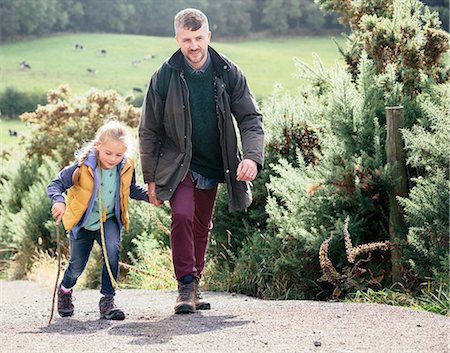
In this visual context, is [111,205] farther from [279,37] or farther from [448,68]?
[279,37]

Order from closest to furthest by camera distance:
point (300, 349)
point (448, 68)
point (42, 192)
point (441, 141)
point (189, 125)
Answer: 1. point (300, 349)
2. point (189, 125)
3. point (441, 141)
4. point (448, 68)
5. point (42, 192)

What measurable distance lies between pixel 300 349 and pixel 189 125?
87.0 inches

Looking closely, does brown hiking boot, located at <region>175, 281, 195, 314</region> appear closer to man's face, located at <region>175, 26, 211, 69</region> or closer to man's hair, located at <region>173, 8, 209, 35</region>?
man's face, located at <region>175, 26, 211, 69</region>

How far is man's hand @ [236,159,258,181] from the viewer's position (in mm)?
6891

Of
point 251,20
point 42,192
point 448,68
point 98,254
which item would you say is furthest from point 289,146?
point 251,20

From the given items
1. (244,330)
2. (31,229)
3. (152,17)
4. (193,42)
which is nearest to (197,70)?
(193,42)

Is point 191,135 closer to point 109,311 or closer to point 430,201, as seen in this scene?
point 109,311

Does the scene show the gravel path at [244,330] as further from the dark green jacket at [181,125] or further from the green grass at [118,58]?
the green grass at [118,58]

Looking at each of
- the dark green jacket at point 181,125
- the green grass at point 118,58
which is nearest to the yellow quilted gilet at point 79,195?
the dark green jacket at point 181,125

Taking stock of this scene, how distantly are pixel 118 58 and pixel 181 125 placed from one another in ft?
150

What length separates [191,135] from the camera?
23.3 ft

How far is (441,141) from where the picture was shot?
7684mm

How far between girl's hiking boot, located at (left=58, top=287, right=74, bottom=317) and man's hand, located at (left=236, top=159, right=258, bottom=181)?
5.71 feet

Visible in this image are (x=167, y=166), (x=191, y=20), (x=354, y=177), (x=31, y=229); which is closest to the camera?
(x=191, y=20)
